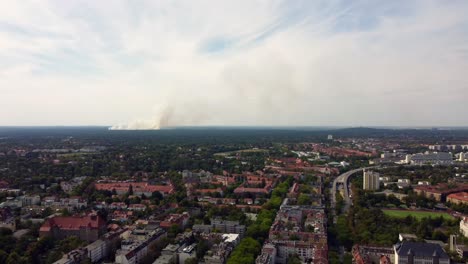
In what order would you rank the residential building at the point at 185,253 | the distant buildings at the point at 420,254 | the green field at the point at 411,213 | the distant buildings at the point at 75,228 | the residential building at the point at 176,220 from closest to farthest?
the distant buildings at the point at 420,254, the residential building at the point at 185,253, the distant buildings at the point at 75,228, the residential building at the point at 176,220, the green field at the point at 411,213

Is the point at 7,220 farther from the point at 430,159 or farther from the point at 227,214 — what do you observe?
the point at 430,159

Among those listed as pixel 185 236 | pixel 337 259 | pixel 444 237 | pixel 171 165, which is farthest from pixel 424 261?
pixel 171 165

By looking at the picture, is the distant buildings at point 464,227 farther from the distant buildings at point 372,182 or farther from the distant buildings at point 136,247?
the distant buildings at point 136,247

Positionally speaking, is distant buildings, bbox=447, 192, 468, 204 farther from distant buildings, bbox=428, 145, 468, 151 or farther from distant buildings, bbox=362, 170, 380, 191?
distant buildings, bbox=428, 145, 468, 151

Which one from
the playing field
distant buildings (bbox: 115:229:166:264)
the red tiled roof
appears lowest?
Answer: the playing field

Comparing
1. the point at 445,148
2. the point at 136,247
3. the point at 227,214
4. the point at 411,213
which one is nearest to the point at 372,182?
the point at 411,213

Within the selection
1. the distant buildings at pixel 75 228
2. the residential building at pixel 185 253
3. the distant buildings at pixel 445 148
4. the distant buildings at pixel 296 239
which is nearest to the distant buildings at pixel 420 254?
the distant buildings at pixel 296 239

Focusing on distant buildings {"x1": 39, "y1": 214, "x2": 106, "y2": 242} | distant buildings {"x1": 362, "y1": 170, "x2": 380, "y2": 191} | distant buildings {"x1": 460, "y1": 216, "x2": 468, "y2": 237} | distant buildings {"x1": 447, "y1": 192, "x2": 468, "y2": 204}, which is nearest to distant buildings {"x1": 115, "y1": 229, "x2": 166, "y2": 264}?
distant buildings {"x1": 39, "y1": 214, "x2": 106, "y2": 242}
